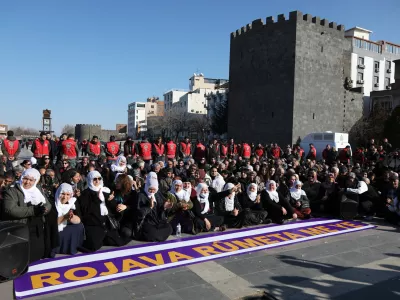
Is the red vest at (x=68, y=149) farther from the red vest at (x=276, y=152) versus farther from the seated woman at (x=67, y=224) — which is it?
the red vest at (x=276, y=152)

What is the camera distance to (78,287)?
3984 mm

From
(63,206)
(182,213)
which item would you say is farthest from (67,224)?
(182,213)

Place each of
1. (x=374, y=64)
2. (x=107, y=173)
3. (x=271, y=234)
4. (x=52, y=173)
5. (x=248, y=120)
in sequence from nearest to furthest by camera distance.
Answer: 1. (x=271, y=234)
2. (x=52, y=173)
3. (x=107, y=173)
4. (x=248, y=120)
5. (x=374, y=64)

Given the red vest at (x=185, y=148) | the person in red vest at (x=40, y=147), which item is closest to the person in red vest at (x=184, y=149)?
the red vest at (x=185, y=148)

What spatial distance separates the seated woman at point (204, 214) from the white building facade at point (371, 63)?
40.6 meters

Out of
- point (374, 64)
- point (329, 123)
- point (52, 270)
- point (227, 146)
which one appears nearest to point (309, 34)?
point (329, 123)

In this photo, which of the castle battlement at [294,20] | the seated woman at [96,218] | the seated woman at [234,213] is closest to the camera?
the seated woman at [96,218]

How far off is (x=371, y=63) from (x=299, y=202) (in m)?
44.8

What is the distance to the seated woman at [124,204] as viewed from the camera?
589cm

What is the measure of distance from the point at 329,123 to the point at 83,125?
40200mm

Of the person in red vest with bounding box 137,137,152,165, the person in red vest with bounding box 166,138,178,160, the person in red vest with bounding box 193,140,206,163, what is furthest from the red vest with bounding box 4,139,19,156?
the person in red vest with bounding box 193,140,206,163

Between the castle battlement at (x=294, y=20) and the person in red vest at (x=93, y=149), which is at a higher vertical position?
the castle battlement at (x=294, y=20)

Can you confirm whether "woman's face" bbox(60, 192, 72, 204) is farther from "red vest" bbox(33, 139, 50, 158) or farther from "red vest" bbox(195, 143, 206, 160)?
"red vest" bbox(195, 143, 206, 160)

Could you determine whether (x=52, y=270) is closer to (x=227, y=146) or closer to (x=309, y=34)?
(x=227, y=146)
